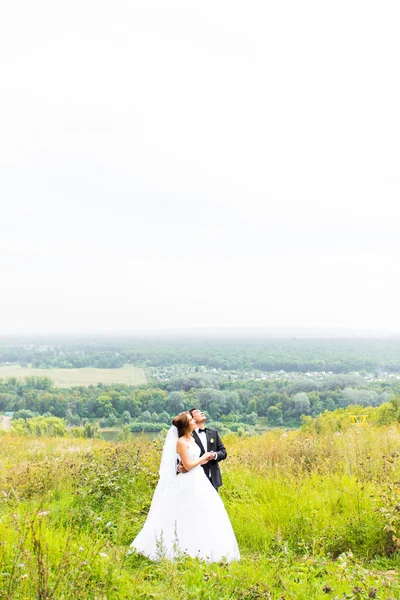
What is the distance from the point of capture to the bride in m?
4.99

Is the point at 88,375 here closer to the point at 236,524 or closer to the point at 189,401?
the point at 189,401

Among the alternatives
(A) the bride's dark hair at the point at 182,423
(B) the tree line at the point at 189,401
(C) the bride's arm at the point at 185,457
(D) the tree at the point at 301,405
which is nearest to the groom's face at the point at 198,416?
(A) the bride's dark hair at the point at 182,423

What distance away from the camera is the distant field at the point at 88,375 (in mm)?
44719

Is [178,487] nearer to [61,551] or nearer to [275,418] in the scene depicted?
[61,551]

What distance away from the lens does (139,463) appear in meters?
7.46

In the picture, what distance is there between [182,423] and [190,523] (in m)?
1.10

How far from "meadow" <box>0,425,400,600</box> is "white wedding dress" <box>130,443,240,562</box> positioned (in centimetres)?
13

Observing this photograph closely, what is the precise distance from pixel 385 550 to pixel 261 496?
1.82 metres

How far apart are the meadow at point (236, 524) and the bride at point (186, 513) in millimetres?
152

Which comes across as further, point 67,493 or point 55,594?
point 67,493

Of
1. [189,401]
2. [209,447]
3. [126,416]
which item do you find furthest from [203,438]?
[189,401]

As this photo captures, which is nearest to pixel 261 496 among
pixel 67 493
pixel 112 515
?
pixel 112 515

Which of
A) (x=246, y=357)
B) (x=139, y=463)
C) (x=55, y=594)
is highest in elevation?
(x=55, y=594)

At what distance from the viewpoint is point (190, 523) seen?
5.07m
